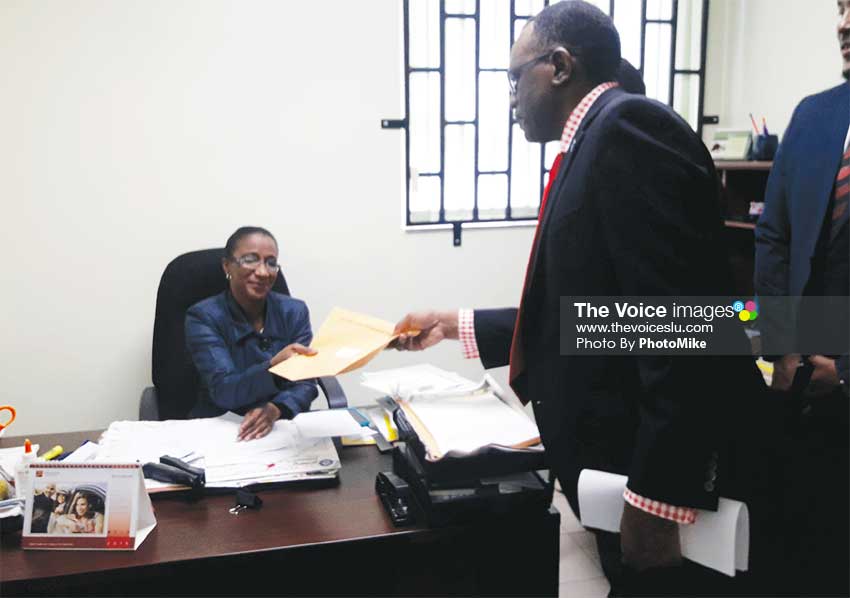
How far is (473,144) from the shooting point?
3217 mm

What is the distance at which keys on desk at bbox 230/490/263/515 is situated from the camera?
1.41m

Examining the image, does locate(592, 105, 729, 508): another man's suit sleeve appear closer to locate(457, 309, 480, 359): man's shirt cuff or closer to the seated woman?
Answer: locate(457, 309, 480, 359): man's shirt cuff

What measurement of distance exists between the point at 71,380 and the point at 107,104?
102 centimetres

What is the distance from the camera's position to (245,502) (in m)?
1.41

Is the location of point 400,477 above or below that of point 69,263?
below

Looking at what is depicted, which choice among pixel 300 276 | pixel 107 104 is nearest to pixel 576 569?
pixel 300 276

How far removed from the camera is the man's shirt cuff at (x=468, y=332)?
5.32ft

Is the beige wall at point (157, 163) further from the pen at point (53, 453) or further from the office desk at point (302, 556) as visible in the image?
the office desk at point (302, 556)

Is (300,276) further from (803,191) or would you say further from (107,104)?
(803,191)

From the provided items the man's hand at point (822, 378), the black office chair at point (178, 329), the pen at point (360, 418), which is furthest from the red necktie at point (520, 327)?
the black office chair at point (178, 329)

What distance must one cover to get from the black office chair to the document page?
82 cm

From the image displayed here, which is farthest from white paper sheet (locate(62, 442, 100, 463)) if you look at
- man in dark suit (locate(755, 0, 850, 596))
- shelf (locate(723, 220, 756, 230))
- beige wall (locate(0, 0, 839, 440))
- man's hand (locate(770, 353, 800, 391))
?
shelf (locate(723, 220, 756, 230))

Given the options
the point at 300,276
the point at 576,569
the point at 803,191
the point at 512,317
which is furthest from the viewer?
the point at 300,276

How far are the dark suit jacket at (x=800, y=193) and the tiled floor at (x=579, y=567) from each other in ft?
3.07
